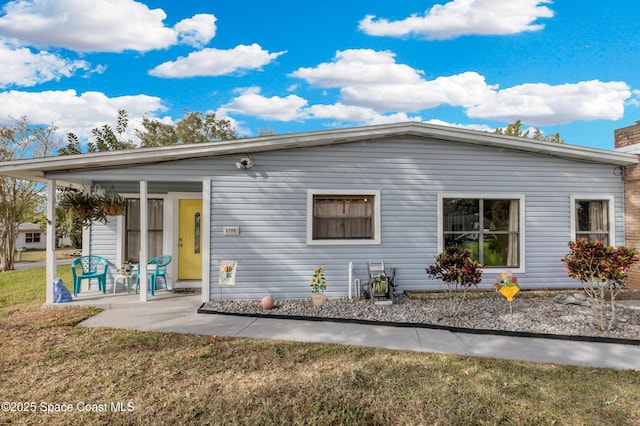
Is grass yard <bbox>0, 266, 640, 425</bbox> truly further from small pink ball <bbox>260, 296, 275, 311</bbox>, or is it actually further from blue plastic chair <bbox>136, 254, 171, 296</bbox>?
blue plastic chair <bbox>136, 254, 171, 296</bbox>

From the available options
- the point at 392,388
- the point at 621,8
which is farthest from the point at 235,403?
the point at 621,8

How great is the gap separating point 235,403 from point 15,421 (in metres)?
1.62

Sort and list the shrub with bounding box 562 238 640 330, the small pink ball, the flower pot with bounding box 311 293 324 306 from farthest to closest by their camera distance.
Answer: the flower pot with bounding box 311 293 324 306 < the small pink ball < the shrub with bounding box 562 238 640 330

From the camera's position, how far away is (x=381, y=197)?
681 centimetres

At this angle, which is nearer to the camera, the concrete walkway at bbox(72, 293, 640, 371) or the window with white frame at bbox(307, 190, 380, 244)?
the concrete walkway at bbox(72, 293, 640, 371)

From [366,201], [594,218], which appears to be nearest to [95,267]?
[366,201]

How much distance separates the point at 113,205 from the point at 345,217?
15.1 feet

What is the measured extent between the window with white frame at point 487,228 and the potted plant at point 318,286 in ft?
8.62

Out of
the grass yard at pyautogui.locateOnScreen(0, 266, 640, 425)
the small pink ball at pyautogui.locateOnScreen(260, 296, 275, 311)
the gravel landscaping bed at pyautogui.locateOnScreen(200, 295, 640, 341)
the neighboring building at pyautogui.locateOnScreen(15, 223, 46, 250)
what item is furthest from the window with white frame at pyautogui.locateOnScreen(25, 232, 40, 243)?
the small pink ball at pyautogui.locateOnScreen(260, 296, 275, 311)

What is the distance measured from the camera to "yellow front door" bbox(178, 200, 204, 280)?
25.1 ft

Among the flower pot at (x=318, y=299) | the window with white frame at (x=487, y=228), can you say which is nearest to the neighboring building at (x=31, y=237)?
the flower pot at (x=318, y=299)

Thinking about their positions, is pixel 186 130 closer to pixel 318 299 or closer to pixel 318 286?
pixel 318 286

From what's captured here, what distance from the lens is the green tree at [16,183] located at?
15.0 metres

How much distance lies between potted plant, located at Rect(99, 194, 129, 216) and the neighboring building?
122 feet
